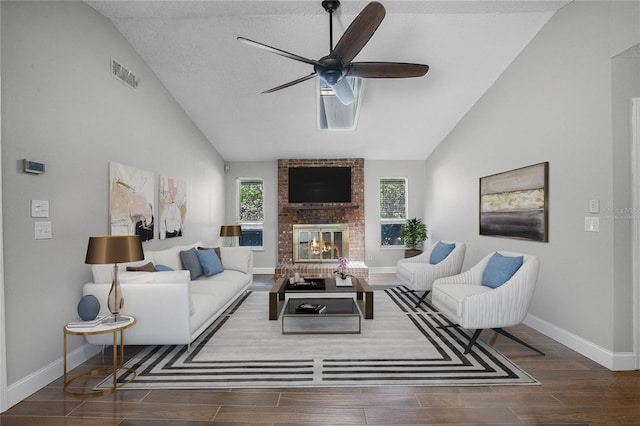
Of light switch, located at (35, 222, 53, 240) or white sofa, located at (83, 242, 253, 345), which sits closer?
light switch, located at (35, 222, 53, 240)

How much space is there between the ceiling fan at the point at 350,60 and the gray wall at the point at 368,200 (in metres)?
3.96

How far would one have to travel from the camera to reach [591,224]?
9.83ft

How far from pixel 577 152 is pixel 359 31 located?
7.64ft

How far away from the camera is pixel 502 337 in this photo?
3447mm

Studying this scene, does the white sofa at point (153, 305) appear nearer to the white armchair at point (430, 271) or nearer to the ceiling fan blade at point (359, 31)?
the ceiling fan blade at point (359, 31)

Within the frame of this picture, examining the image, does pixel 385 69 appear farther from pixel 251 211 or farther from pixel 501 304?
pixel 251 211

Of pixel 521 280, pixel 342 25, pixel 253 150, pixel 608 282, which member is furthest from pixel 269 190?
pixel 608 282

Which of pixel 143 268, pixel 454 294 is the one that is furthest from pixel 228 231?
pixel 454 294

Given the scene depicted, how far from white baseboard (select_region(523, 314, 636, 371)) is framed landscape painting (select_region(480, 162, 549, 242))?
91cm

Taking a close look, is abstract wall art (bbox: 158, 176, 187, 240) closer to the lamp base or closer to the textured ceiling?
the textured ceiling

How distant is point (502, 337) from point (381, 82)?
3.47m

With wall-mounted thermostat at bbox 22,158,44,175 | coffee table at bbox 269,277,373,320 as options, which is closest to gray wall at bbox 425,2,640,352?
coffee table at bbox 269,277,373,320

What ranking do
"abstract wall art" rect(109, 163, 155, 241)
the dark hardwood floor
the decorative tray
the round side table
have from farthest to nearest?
the decorative tray < "abstract wall art" rect(109, 163, 155, 241) < the round side table < the dark hardwood floor

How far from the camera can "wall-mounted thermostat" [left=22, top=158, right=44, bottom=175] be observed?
240 centimetres
